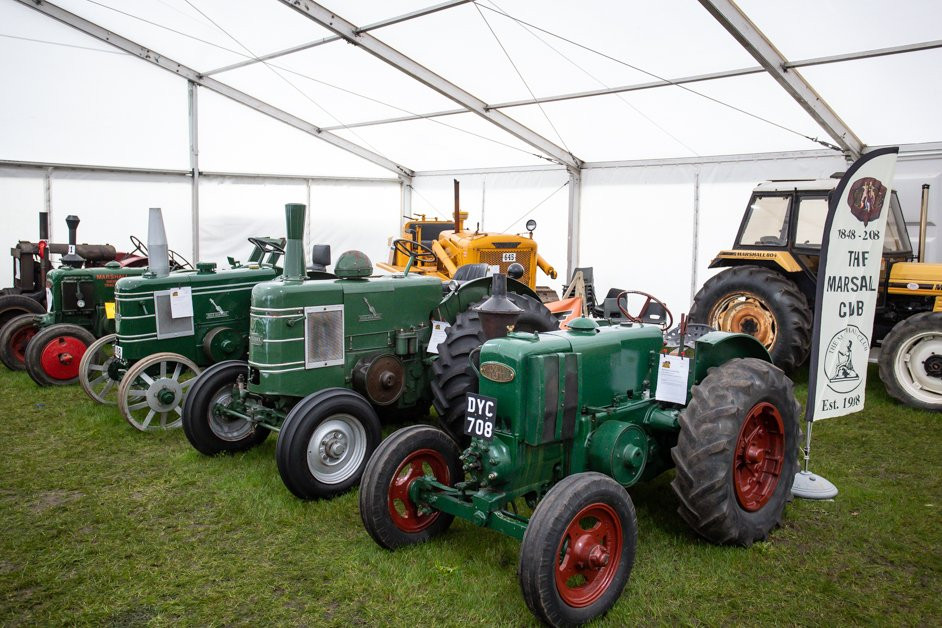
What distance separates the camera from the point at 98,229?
1006cm

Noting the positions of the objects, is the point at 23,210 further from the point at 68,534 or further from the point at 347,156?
the point at 68,534

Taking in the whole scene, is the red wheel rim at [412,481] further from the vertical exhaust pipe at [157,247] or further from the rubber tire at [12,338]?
the rubber tire at [12,338]

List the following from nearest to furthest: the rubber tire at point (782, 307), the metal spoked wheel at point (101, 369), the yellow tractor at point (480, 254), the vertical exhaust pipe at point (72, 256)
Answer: the metal spoked wheel at point (101, 369) < the rubber tire at point (782, 307) < the vertical exhaust pipe at point (72, 256) < the yellow tractor at point (480, 254)

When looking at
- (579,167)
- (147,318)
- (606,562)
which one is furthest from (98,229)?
(606,562)

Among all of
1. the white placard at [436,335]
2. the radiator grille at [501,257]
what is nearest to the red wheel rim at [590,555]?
the white placard at [436,335]

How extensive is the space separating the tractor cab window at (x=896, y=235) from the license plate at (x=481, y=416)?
213 inches

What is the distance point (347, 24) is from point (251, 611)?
705cm

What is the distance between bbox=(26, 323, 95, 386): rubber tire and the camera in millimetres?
6078

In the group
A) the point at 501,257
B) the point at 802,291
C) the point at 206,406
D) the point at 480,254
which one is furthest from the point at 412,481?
the point at 501,257

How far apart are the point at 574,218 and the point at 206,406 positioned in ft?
24.4

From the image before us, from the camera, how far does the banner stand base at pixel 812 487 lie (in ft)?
12.0

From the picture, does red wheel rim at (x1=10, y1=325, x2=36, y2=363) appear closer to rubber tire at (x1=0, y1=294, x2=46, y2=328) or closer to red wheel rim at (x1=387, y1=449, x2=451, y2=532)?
rubber tire at (x1=0, y1=294, x2=46, y2=328)

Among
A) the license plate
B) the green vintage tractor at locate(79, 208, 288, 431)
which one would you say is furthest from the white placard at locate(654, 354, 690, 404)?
the green vintage tractor at locate(79, 208, 288, 431)

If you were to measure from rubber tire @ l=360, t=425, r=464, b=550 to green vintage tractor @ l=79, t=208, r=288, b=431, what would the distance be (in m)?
2.68
